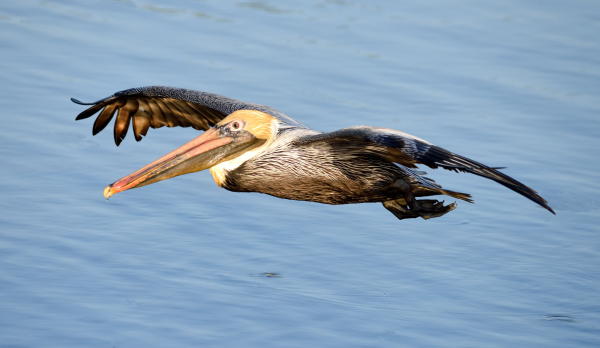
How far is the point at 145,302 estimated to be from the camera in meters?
8.45

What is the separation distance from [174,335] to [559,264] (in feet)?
10.6

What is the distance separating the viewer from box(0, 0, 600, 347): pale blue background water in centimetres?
845

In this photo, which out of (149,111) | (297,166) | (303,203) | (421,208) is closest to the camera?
(297,166)

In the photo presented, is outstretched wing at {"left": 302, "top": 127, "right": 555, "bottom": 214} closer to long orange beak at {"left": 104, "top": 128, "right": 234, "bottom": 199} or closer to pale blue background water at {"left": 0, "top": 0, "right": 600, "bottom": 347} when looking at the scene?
long orange beak at {"left": 104, "top": 128, "right": 234, "bottom": 199}

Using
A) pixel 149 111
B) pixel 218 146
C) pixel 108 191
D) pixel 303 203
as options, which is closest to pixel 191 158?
pixel 218 146

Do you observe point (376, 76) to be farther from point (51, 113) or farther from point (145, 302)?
point (145, 302)

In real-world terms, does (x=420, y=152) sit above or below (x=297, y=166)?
above

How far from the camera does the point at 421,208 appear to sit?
8.66m

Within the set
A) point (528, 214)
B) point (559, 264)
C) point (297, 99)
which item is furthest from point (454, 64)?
point (559, 264)

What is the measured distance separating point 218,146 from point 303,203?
80.4 inches

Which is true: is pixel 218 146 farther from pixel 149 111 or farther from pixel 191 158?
pixel 149 111

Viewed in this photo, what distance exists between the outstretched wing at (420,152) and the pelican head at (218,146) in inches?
23.5

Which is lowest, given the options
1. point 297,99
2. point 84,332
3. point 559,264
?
point 84,332

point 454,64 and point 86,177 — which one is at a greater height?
point 454,64
